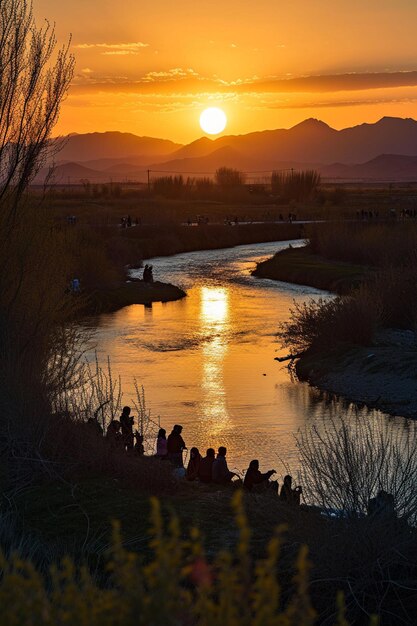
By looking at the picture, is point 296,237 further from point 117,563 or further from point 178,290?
point 117,563

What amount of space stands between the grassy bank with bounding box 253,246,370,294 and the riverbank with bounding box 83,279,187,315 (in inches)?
292

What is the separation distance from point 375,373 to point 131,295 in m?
19.6

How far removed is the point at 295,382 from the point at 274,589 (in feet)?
83.1

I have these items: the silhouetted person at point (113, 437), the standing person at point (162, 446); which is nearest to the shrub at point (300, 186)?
the standing person at point (162, 446)

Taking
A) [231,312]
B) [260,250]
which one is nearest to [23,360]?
[231,312]

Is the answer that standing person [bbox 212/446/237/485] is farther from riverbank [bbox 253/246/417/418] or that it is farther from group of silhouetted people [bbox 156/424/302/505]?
riverbank [bbox 253/246/417/418]

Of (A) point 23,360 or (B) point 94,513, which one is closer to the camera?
(B) point 94,513

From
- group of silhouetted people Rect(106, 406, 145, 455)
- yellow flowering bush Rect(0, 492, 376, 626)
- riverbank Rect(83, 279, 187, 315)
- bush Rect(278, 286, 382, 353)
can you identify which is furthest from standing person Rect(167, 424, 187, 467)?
riverbank Rect(83, 279, 187, 315)

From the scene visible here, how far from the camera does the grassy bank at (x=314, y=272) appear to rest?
48375 millimetres

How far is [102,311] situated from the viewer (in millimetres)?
43312

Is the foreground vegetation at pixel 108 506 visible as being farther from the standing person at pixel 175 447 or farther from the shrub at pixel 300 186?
the shrub at pixel 300 186

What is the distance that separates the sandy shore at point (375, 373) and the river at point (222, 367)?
0.88 m

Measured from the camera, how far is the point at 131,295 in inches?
1828

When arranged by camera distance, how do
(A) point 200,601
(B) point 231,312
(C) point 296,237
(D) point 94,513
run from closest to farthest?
(A) point 200,601 → (D) point 94,513 → (B) point 231,312 → (C) point 296,237
